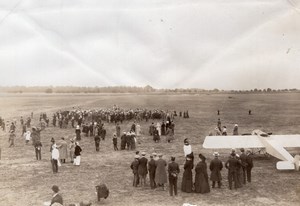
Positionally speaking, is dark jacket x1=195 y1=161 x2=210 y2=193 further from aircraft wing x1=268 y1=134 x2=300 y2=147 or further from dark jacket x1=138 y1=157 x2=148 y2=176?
aircraft wing x1=268 y1=134 x2=300 y2=147

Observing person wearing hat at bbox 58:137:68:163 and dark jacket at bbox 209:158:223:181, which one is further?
person wearing hat at bbox 58:137:68:163

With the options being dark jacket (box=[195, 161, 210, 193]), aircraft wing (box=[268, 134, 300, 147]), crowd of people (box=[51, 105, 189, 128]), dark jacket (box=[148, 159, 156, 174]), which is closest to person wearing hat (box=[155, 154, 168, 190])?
dark jacket (box=[148, 159, 156, 174])

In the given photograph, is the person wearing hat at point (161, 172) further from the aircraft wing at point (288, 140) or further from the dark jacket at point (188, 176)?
the aircraft wing at point (288, 140)

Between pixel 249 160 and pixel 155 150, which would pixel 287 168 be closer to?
pixel 249 160

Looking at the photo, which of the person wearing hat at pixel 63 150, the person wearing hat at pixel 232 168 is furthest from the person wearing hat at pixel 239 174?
the person wearing hat at pixel 63 150

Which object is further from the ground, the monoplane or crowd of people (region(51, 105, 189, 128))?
crowd of people (region(51, 105, 189, 128))

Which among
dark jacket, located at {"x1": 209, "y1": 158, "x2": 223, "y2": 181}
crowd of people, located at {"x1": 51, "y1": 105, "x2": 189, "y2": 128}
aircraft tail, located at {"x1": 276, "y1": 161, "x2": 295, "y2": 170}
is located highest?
crowd of people, located at {"x1": 51, "y1": 105, "x2": 189, "y2": 128}

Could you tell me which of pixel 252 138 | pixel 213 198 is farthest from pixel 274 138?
pixel 213 198

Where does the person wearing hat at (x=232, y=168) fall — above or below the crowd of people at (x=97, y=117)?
below
